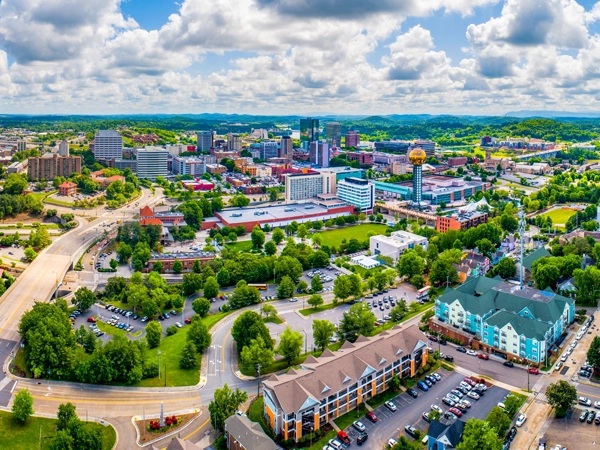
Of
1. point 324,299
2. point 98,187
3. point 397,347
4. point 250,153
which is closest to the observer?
point 397,347

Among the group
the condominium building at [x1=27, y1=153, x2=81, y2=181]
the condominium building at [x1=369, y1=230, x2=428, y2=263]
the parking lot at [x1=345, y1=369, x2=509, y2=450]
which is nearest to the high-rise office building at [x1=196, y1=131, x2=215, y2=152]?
the condominium building at [x1=27, y1=153, x2=81, y2=181]

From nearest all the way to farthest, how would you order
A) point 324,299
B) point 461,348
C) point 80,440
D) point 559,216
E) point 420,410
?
point 80,440 → point 420,410 → point 461,348 → point 324,299 → point 559,216

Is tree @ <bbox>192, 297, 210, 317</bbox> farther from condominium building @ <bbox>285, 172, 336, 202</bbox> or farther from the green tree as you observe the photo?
condominium building @ <bbox>285, 172, 336, 202</bbox>

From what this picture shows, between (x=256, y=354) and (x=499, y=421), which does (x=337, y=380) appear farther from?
(x=499, y=421)

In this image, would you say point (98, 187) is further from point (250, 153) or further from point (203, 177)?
point (250, 153)

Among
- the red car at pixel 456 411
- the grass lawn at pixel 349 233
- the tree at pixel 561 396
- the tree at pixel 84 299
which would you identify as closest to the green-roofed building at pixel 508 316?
the tree at pixel 561 396

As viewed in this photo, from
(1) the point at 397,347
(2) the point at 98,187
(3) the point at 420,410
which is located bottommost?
(3) the point at 420,410

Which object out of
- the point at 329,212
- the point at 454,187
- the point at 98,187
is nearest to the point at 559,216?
the point at 454,187
